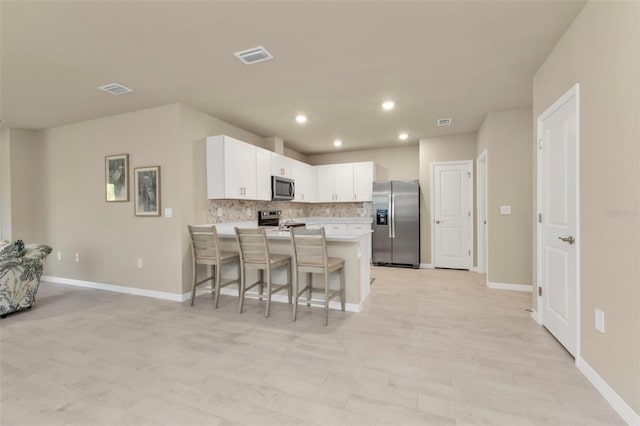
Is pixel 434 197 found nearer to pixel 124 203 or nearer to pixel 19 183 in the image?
pixel 124 203

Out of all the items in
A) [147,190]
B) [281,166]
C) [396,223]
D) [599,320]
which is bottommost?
[599,320]

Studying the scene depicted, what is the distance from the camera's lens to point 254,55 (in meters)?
2.61

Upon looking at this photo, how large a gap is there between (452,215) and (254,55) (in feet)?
15.0

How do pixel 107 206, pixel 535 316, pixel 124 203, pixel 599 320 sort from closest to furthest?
pixel 599 320
pixel 535 316
pixel 124 203
pixel 107 206

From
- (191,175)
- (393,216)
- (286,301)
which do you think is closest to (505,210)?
(393,216)

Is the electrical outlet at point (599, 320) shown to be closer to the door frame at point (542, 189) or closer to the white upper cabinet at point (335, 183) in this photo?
the door frame at point (542, 189)

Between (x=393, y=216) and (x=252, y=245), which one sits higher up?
(x=393, y=216)

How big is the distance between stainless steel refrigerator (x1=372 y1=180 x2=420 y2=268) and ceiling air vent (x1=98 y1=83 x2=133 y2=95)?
14.4 feet

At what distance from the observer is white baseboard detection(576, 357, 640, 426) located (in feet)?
5.05

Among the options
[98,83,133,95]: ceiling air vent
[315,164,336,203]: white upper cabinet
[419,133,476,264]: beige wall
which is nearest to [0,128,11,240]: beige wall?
[98,83,133,95]: ceiling air vent

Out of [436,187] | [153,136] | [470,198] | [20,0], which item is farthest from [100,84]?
[470,198]

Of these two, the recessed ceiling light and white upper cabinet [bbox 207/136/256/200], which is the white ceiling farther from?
white upper cabinet [bbox 207/136/256/200]

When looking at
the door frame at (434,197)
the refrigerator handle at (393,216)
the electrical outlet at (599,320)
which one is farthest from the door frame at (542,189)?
the refrigerator handle at (393,216)

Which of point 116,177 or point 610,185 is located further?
point 116,177
